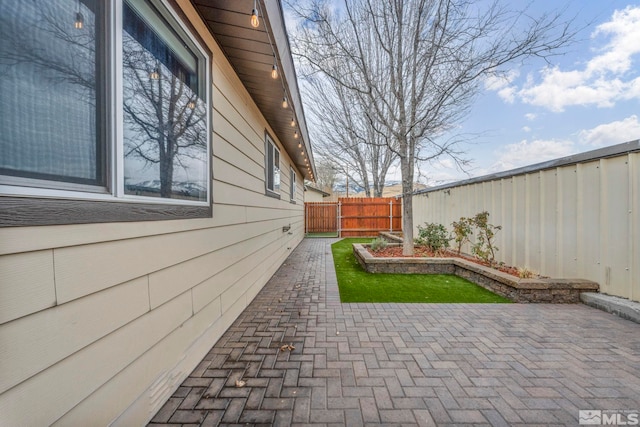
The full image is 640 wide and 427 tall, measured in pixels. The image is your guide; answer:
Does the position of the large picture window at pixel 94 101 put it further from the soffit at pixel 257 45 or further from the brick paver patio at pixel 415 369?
the brick paver patio at pixel 415 369

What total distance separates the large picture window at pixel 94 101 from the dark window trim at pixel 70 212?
28 millimetres

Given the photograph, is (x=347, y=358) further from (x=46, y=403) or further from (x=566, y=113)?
(x=566, y=113)

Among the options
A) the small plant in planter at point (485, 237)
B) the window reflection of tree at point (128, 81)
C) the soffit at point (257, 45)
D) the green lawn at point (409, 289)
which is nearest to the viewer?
the window reflection of tree at point (128, 81)

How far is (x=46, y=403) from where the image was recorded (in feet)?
3.18

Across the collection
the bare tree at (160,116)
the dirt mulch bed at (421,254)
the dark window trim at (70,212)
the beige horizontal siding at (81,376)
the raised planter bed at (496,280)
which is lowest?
the raised planter bed at (496,280)

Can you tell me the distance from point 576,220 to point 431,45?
13.0 feet

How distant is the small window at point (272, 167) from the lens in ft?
15.6

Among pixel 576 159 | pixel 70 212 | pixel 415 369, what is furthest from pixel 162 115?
pixel 576 159

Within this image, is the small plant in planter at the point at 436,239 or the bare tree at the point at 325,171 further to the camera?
the bare tree at the point at 325,171

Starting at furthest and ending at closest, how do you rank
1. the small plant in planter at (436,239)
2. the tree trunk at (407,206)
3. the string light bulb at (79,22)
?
the small plant in planter at (436,239) → the tree trunk at (407,206) → the string light bulb at (79,22)

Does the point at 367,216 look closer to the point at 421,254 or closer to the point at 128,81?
the point at 421,254

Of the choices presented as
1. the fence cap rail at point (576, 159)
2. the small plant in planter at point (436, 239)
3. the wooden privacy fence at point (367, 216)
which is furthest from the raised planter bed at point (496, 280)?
the wooden privacy fence at point (367, 216)

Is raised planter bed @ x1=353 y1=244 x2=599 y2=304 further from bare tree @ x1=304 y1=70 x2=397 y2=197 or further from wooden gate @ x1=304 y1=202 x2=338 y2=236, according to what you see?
wooden gate @ x1=304 y1=202 x2=338 y2=236

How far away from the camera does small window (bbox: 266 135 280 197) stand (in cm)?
476
